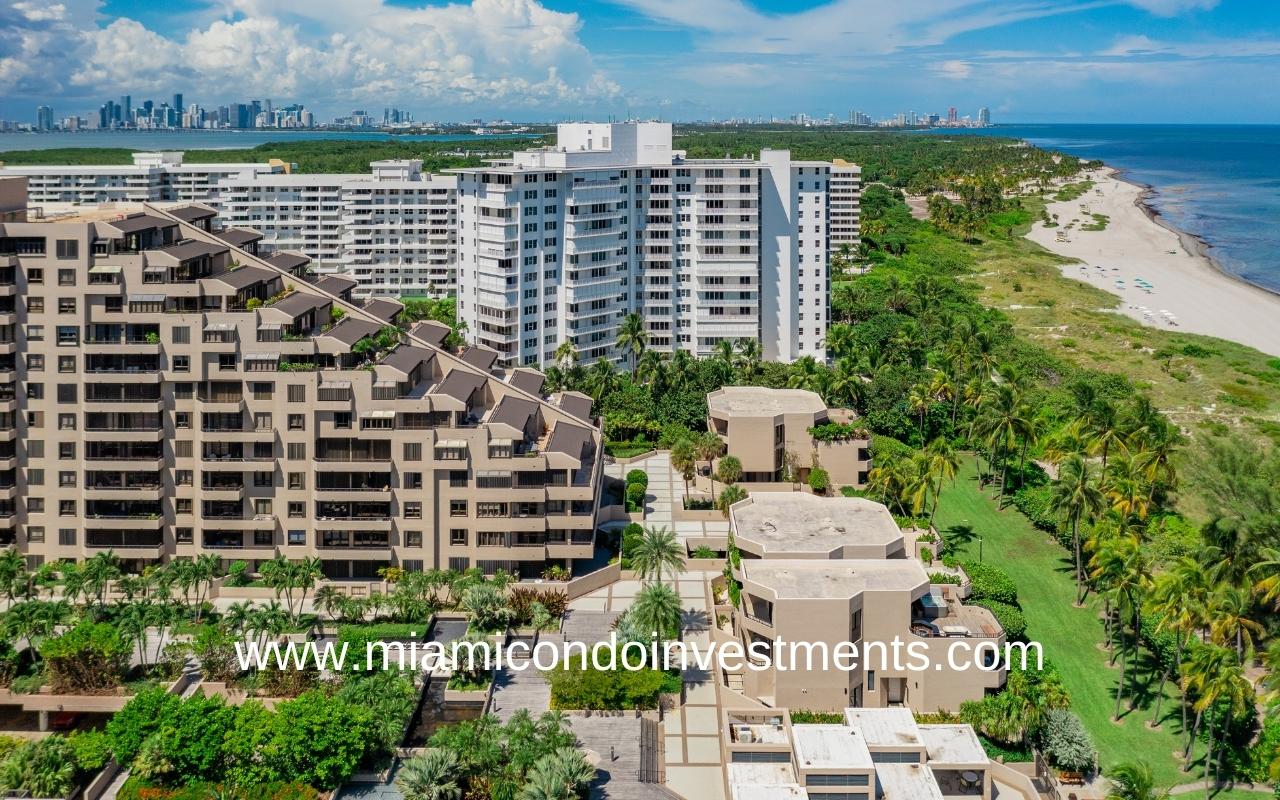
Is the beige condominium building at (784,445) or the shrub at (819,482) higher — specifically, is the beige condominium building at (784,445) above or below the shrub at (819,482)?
above

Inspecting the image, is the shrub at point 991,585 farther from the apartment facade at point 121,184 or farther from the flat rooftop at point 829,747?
the apartment facade at point 121,184

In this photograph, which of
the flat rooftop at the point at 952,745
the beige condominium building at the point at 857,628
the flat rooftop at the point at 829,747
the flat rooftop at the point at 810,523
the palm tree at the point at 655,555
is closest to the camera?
the flat rooftop at the point at 829,747

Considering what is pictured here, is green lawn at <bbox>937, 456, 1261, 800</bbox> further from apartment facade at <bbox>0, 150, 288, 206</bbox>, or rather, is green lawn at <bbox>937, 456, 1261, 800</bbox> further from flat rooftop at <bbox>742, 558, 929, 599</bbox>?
apartment facade at <bbox>0, 150, 288, 206</bbox>

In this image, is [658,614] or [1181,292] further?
[1181,292]

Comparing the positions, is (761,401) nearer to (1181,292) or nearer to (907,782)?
(907,782)

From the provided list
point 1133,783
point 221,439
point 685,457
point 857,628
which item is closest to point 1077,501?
point 857,628

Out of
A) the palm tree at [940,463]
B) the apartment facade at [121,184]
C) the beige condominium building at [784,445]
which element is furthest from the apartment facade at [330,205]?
the palm tree at [940,463]
